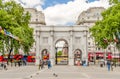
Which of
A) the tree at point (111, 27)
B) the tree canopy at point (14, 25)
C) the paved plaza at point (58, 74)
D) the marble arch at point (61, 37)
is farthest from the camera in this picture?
the marble arch at point (61, 37)

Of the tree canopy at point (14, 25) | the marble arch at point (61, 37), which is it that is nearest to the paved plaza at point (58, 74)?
the tree canopy at point (14, 25)

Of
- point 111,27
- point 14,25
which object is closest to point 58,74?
point 111,27

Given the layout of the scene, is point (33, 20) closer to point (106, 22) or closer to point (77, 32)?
point (77, 32)

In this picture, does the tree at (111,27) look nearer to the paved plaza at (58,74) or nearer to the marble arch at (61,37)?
→ the marble arch at (61,37)

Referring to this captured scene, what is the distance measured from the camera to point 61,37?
104 metres

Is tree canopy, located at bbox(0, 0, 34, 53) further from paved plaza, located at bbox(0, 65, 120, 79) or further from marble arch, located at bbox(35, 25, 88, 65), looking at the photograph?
paved plaza, located at bbox(0, 65, 120, 79)

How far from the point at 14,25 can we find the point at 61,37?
18.6 metres

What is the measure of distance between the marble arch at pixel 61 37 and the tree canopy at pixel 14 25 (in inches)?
185

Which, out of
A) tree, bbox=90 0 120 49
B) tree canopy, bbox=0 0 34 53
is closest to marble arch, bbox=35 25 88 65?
tree canopy, bbox=0 0 34 53

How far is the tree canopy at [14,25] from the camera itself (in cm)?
8581

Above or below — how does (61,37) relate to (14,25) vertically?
below

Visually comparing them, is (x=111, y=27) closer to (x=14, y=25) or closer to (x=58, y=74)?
(x=14, y=25)

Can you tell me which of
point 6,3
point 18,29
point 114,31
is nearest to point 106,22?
point 114,31

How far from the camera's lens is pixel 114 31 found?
80.1 metres
